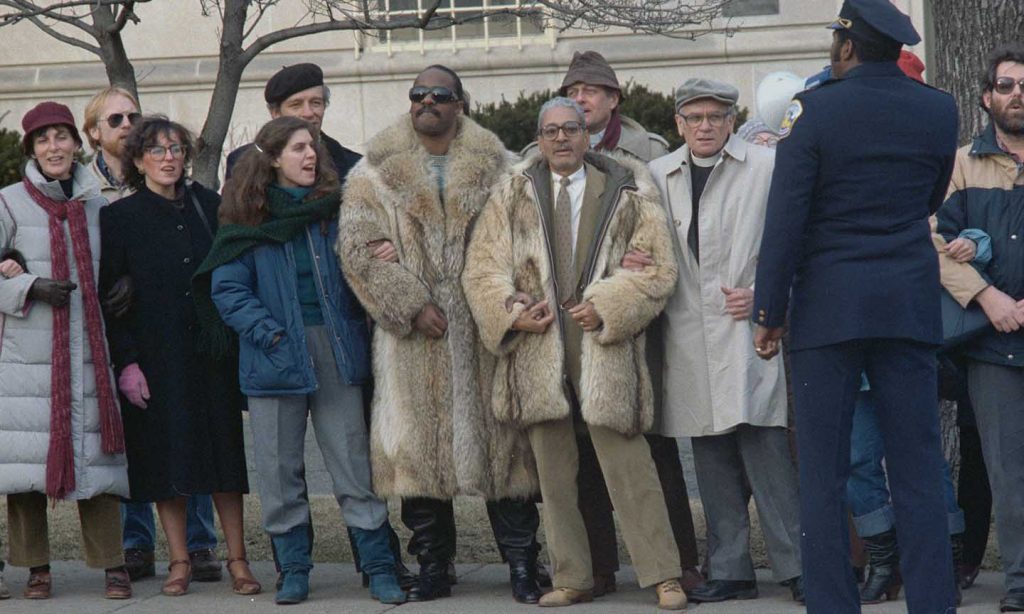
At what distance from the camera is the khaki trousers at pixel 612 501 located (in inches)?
254

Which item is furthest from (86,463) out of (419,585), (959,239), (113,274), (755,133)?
(959,239)

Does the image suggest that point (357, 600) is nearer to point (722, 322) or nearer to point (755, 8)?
point (722, 322)

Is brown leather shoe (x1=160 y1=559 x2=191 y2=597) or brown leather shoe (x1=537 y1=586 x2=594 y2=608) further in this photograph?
brown leather shoe (x1=160 y1=559 x2=191 y2=597)

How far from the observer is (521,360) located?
655 centimetres

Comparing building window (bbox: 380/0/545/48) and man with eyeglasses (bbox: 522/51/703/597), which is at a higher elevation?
building window (bbox: 380/0/545/48)

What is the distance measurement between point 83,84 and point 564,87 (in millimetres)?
10196

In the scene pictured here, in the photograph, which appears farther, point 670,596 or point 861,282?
point 670,596

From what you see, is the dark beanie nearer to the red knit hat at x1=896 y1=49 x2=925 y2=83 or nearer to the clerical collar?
the clerical collar

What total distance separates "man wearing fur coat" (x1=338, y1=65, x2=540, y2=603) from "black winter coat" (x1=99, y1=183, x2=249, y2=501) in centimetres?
69

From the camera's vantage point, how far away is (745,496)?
664cm

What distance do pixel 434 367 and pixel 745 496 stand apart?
138 centimetres

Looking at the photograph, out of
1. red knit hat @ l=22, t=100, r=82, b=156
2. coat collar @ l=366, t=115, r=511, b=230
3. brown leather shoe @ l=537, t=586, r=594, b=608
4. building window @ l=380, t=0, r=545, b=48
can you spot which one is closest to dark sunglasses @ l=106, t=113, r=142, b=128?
red knit hat @ l=22, t=100, r=82, b=156

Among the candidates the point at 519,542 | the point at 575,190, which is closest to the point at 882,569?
the point at 519,542

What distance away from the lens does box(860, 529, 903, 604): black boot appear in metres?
6.44
